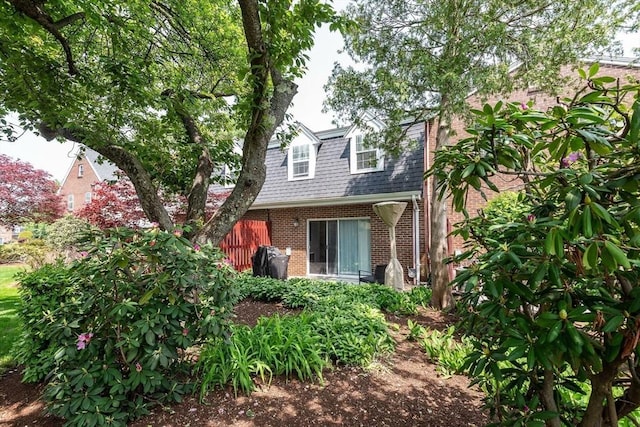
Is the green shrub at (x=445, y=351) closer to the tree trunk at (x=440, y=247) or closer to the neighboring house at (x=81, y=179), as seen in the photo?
the tree trunk at (x=440, y=247)

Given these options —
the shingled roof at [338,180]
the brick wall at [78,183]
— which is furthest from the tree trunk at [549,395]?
the brick wall at [78,183]

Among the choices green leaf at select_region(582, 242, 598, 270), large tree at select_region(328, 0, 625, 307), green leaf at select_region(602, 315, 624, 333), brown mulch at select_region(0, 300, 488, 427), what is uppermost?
large tree at select_region(328, 0, 625, 307)

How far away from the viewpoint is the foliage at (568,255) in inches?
46.8

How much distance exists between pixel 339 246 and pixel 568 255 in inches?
382

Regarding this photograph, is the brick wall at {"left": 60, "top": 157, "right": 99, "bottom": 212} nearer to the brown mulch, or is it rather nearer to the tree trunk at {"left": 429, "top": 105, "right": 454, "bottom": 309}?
the brown mulch

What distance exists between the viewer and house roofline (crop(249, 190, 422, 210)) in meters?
9.40

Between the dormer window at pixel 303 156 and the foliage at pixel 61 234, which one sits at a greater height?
the dormer window at pixel 303 156

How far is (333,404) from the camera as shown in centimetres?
285

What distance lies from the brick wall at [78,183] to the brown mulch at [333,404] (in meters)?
24.9

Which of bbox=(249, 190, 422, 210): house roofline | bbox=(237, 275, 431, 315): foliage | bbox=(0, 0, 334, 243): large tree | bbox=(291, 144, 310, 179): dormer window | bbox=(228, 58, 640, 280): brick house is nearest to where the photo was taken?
bbox=(0, 0, 334, 243): large tree

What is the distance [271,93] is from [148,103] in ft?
5.84

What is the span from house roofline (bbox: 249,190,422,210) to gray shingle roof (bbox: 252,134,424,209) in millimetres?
55

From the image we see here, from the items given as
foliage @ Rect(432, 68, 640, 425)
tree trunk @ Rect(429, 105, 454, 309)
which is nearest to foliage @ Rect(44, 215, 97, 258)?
tree trunk @ Rect(429, 105, 454, 309)

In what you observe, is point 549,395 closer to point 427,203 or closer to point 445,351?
point 445,351
